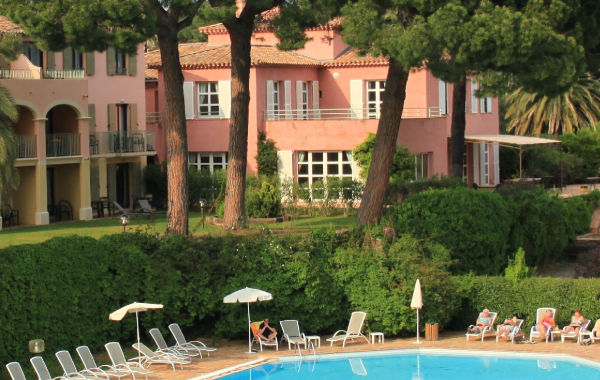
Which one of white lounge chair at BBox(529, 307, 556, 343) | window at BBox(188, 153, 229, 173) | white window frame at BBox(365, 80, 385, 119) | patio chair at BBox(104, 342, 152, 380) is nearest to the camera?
patio chair at BBox(104, 342, 152, 380)

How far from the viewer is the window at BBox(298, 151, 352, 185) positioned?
40.5m

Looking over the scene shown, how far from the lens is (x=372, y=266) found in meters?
21.2

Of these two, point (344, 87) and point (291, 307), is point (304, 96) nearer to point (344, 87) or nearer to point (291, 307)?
point (344, 87)

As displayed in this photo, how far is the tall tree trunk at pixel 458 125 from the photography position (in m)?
34.7

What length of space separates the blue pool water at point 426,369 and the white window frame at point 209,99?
2495 centimetres

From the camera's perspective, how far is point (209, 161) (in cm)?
4403

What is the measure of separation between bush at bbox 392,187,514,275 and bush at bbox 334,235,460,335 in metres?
1.99

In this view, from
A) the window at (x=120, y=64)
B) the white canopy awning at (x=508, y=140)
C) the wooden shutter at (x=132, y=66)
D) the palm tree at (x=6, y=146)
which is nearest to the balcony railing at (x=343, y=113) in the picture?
the white canopy awning at (x=508, y=140)

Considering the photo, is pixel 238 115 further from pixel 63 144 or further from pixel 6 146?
pixel 63 144

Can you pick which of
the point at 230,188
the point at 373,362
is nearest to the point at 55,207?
the point at 230,188

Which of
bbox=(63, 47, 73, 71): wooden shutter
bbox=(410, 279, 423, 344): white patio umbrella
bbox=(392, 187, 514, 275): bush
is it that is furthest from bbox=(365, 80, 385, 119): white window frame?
bbox=(410, 279, 423, 344): white patio umbrella

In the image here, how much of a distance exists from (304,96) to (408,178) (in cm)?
843

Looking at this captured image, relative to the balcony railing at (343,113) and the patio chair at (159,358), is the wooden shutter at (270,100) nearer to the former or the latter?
the balcony railing at (343,113)

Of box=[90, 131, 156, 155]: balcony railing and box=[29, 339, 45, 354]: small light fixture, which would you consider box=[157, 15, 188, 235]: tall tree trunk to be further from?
box=[90, 131, 156, 155]: balcony railing
